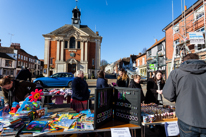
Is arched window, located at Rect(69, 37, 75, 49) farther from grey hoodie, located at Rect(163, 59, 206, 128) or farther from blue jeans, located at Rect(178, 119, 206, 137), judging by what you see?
blue jeans, located at Rect(178, 119, 206, 137)

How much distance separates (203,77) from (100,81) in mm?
2584

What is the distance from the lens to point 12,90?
124 inches

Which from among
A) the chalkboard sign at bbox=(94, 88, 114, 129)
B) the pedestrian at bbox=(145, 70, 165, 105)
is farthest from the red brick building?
the chalkboard sign at bbox=(94, 88, 114, 129)

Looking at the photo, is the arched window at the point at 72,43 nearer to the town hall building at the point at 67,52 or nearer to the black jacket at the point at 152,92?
the town hall building at the point at 67,52

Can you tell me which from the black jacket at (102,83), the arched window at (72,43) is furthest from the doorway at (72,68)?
the black jacket at (102,83)

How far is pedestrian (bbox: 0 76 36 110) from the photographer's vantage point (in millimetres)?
2997

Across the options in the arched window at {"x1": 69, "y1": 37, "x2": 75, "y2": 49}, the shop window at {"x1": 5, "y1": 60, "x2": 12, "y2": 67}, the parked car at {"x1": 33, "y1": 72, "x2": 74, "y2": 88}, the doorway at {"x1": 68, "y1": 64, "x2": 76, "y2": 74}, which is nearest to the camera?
the parked car at {"x1": 33, "y1": 72, "x2": 74, "y2": 88}

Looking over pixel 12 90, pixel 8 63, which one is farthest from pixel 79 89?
pixel 8 63

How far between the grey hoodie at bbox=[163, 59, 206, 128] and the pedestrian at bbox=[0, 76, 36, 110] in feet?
12.5

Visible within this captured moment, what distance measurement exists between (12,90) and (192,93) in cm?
416

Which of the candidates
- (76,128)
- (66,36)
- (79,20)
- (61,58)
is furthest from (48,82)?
(79,20)

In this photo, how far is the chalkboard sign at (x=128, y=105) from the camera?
2.05 metres

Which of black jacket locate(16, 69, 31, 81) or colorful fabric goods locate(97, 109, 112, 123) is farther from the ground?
black jacket locate(16, 69, 31, 81)

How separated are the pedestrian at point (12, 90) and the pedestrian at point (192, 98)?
3813 millimetres
